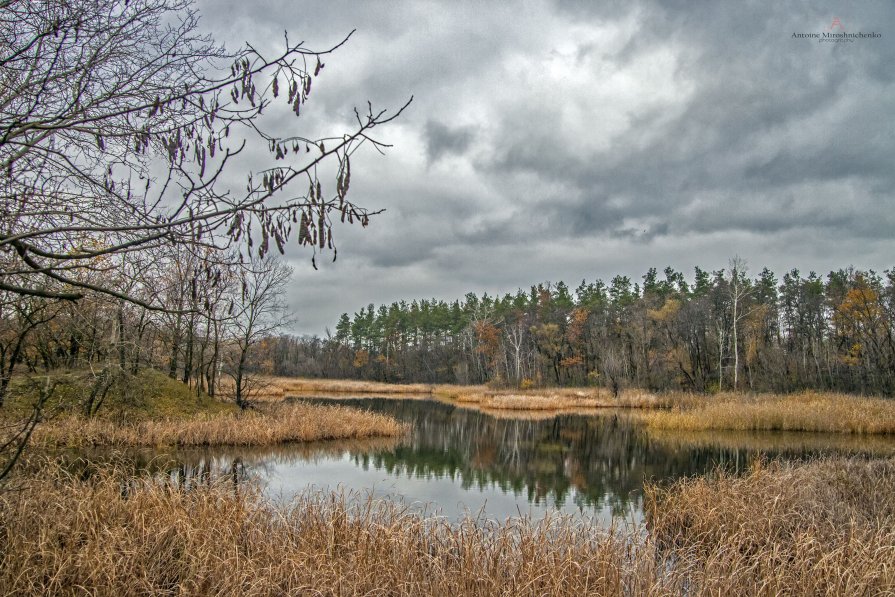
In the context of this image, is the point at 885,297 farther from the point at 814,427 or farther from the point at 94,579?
the point at 94,579

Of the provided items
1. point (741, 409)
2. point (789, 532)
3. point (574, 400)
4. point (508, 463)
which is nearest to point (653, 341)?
point (574, 400)

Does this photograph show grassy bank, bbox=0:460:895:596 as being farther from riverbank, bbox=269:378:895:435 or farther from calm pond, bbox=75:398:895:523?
riverbank, bbox=269:378:895:435

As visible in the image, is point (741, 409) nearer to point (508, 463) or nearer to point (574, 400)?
point (508, 463)

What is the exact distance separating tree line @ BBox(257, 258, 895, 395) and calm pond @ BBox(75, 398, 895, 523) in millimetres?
17956

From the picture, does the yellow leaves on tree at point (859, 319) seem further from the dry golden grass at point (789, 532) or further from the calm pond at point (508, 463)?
the dry golden grass at point (789, 532)

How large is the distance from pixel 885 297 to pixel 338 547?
4846cm

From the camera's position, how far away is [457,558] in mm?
6570

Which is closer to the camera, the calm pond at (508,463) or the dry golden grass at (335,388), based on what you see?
the calm pond at (508,463)

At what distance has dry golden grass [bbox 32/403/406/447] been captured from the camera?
16922 millimetres

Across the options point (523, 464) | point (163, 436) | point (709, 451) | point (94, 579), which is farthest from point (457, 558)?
point (709, 451)

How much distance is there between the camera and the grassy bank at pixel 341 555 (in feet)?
17.7

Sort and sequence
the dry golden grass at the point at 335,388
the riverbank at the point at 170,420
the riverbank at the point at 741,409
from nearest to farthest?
the riverbank at the point at 170,420 < the riverbank at the point at 741,409 < the dry golden grass at the point at 335,388

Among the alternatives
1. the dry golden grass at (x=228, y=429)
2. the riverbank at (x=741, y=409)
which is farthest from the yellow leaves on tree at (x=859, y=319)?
the dry golden grass at (x=228, y=429)

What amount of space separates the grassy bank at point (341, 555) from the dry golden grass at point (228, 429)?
934cm
